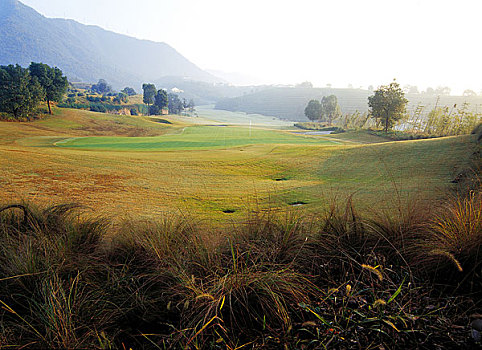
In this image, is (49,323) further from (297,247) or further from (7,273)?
(297,247)

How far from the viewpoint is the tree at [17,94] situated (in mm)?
46500

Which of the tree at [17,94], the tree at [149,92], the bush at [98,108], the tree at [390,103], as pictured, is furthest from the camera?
the tree at [149,92]

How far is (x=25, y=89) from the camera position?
49.0 meters

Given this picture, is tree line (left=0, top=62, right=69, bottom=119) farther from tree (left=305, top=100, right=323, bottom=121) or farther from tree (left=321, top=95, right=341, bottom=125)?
tree (left=321, top=95, right=341, bottom=125)

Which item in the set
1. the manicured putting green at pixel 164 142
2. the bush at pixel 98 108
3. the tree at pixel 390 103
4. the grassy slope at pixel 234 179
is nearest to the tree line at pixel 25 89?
the manicured putting green at pixel 164 142

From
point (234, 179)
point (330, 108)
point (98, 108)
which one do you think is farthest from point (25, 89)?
point (330, 108)

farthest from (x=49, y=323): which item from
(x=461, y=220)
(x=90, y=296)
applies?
(x=461, y=220)

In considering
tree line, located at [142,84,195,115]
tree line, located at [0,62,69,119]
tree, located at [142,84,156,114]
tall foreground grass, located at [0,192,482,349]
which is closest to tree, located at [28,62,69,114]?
tree line, located at [0,62,69,119]

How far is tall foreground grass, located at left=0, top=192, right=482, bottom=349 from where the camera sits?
6.53ft

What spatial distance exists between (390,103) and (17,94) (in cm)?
6228

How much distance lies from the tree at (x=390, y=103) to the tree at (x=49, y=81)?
63.2 metres

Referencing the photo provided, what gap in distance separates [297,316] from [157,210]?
15.8ft

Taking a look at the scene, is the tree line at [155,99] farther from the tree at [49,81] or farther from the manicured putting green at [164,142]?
the manicured putting green at [164,142]

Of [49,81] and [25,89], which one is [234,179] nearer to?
[25,89]
